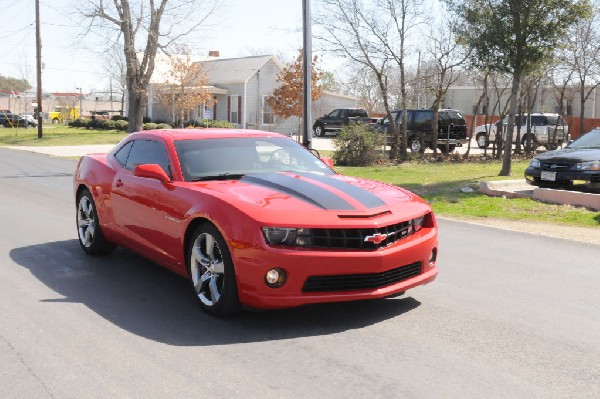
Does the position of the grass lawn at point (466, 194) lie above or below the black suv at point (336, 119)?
below

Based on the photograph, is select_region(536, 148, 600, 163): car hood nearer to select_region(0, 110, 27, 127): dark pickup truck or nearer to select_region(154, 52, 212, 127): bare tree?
select_region(154, 52, 212, 127): bare tree

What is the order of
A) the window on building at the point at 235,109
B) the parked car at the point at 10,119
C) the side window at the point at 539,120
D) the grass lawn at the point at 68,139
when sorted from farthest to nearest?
the parked car at the point at 10,119 < the window on building at the point at 235,109 < the grass lawn at the point at 68,139 < the side window at the point at 539,120

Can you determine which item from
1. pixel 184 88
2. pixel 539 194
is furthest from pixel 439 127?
pixel 184 88

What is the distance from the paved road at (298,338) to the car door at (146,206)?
421 millimetres

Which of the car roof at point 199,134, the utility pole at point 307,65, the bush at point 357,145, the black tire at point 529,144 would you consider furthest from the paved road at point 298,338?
the black tire at point 529,144

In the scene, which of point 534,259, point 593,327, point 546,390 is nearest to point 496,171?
point 534,259

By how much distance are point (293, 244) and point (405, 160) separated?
19.1m

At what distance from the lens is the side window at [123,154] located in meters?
7.36

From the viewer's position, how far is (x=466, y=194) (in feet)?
47.6

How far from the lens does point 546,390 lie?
13.2 ft

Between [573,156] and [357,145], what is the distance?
9121mm

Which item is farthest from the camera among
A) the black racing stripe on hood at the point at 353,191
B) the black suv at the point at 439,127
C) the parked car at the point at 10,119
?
the parked car at the point at 10,119

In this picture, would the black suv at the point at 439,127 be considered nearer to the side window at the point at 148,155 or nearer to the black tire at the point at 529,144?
the black tire at the point at 529,144

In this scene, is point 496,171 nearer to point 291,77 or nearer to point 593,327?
point 593,327
